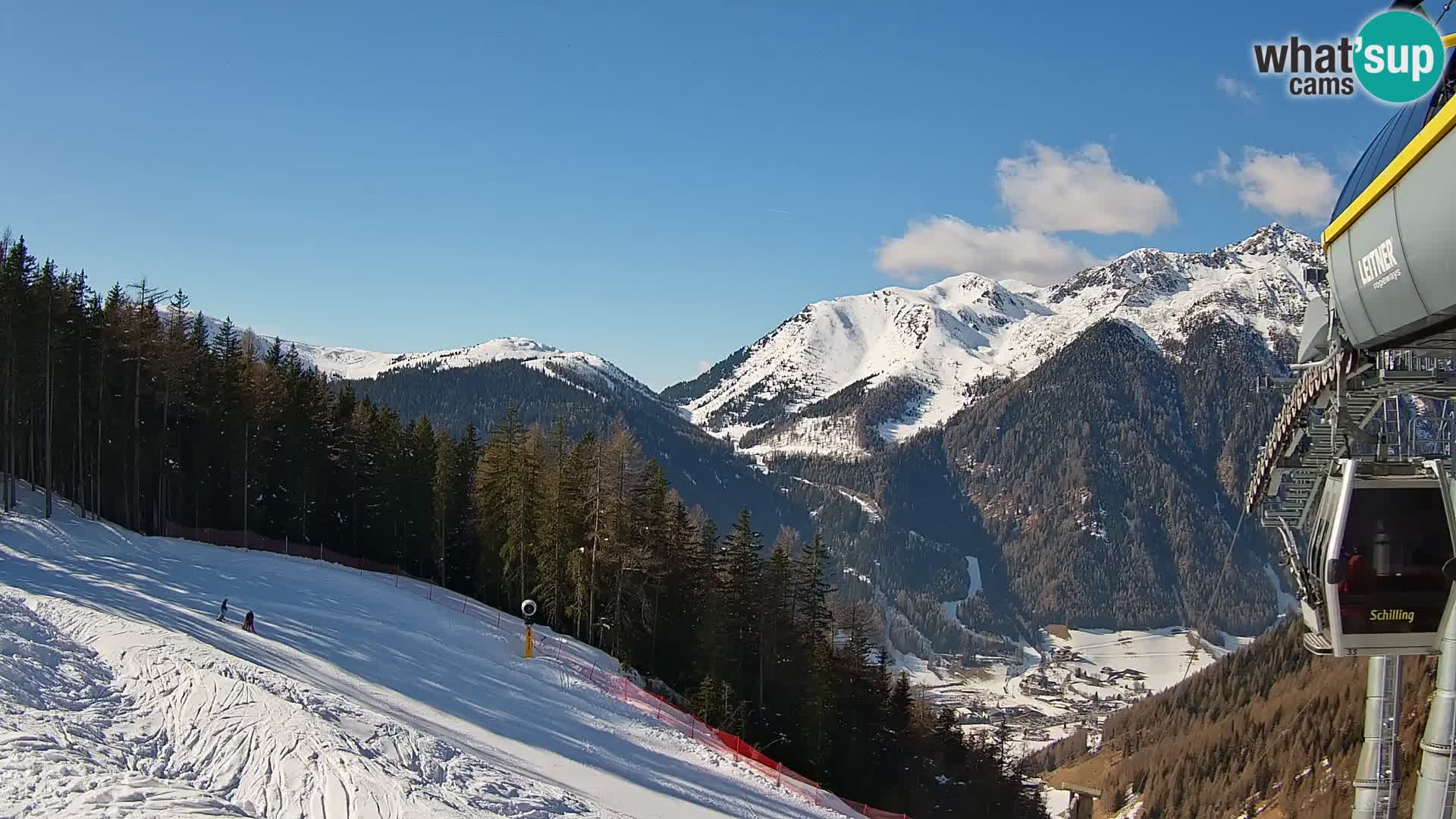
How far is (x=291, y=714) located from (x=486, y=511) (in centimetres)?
2745

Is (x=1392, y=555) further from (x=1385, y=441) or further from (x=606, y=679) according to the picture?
(x=606, y=679)

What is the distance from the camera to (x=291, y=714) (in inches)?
698

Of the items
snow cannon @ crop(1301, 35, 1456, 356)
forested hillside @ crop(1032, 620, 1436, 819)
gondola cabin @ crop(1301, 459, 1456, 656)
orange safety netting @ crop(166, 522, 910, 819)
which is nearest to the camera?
snow cannon @ crop(1301, 35, 1456, 356)

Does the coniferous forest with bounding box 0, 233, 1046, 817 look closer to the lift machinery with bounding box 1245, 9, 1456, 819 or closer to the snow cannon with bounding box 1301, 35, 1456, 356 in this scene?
the lift machinery with bounding box 1245, 9, 1456, 819

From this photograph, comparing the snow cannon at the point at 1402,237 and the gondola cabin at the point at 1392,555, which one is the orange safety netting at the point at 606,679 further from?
the snow cannon at the point at 1402,237

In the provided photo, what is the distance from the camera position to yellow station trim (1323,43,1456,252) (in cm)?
455

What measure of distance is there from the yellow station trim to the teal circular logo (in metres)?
0.12

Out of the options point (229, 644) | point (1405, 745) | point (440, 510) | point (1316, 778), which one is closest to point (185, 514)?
point (440, 510)

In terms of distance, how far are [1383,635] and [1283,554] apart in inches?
99.0

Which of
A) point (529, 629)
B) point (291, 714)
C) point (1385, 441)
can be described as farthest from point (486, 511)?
point (1385, 441)

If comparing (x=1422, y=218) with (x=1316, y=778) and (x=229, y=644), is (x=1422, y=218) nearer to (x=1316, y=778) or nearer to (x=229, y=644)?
(x=229, y=644)

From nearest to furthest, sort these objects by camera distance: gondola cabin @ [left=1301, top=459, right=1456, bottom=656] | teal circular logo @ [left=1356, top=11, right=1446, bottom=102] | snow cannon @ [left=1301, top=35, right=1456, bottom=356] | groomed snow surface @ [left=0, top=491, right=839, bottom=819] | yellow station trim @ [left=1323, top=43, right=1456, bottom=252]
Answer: yellow station trim @ [left=1323, top=43, right=1456, bottom=252] → snow cannon @ [left=1301, top=35, right=1456, bottom=356] → teal circular logo @ [left=1356, top=11, right=1446, bottom=102] → gondola cabin @ [left=1301, top=459, right=1456, bottom=656] → groomed snow surface @ [left=0, top=491, right=839, bottom=819]

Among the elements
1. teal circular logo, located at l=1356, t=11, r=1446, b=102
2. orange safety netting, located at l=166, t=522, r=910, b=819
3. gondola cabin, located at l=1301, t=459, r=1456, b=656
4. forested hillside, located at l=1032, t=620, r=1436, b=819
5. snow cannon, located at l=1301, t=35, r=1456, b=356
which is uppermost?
teal circular logo, located at l=1356, t=11, r=1446, b=102

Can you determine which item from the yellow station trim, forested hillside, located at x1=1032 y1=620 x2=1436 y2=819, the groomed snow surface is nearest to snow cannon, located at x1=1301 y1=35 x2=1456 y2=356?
the yellow station trim
